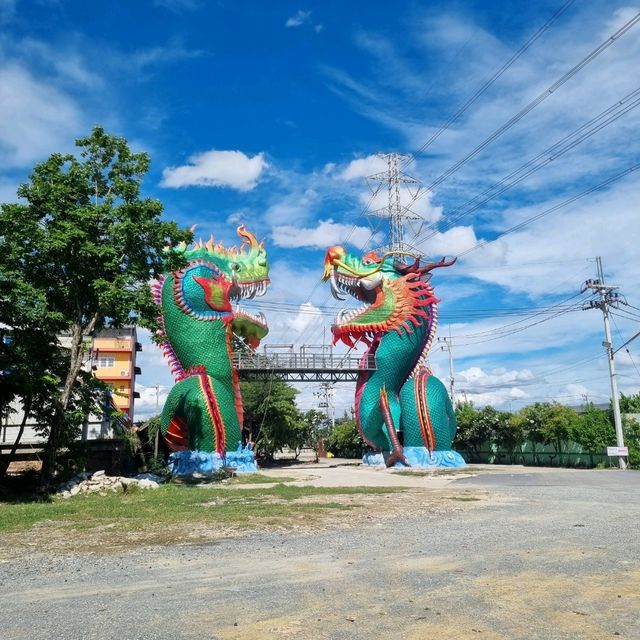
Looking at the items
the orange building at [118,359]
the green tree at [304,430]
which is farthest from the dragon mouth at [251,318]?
the orange building at [118,359]

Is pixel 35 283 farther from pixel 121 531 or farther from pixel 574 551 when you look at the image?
pixel 574 551

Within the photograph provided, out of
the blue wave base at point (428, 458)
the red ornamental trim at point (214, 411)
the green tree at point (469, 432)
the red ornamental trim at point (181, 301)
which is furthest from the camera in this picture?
the green tree at point (469, 432)

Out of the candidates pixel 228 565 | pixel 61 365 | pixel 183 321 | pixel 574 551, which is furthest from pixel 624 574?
pixel 183 321

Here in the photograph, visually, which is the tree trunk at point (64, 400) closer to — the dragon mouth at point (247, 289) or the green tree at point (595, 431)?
the dragon mouth at point (247, 289)

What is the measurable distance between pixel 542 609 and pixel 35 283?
48.1 ft

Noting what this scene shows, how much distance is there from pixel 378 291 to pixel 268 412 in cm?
1281

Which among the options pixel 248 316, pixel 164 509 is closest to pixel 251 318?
pixel 248 316

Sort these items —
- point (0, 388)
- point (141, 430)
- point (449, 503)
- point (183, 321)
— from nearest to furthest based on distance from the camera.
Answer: point (449, 503) < point (0, 388) < point (183, 321) < point (141, 430)

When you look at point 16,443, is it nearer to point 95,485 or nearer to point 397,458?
point 95,485

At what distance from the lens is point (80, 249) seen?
51.2 ft

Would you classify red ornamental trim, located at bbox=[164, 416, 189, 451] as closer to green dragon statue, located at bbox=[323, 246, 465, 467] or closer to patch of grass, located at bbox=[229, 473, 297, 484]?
patch of grass, located at bbox=[229, 473, 297, 484]

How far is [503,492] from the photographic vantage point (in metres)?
16.6

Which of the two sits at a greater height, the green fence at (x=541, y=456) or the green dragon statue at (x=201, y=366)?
the green dragon statue at (x=201, y=366)

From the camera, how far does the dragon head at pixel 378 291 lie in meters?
29.1
